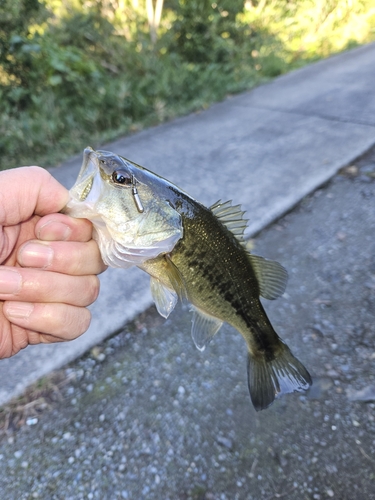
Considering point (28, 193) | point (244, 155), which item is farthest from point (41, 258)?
point (244, 155)

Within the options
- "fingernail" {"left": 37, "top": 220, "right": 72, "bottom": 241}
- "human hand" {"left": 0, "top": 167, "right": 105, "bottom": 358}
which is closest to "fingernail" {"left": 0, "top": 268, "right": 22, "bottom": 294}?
"human hand" {"left": 0, "top": 167, "right": 105, "bottom": 358}

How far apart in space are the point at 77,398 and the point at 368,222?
9.12 feet

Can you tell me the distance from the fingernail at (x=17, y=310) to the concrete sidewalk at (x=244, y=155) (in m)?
0.98

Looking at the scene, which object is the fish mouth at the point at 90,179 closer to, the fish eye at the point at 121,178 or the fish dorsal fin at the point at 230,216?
the fish eye at the point at 121,178

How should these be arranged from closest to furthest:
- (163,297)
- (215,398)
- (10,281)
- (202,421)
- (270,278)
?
(10,281) → (163,297) → (270,278) → (202,421) → (215,398)

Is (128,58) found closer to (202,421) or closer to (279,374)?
(202,421)

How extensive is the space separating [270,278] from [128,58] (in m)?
6.16

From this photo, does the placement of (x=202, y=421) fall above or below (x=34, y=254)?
below

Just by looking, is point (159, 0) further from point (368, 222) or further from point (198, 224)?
point (198, 224)

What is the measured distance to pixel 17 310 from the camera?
1.44m

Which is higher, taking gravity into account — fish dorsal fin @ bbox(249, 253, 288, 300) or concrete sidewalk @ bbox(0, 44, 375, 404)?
fish dorsal fin @ bbox(249, 253, 288, 300)

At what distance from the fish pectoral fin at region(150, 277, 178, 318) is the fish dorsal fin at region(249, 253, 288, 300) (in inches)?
14.1

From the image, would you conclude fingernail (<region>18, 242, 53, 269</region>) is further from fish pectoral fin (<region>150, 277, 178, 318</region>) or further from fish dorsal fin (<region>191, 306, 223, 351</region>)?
fish dorsal fin (<region>191, 306, 223, 351</region>)

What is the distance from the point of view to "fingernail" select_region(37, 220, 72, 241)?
1384 millimetres
